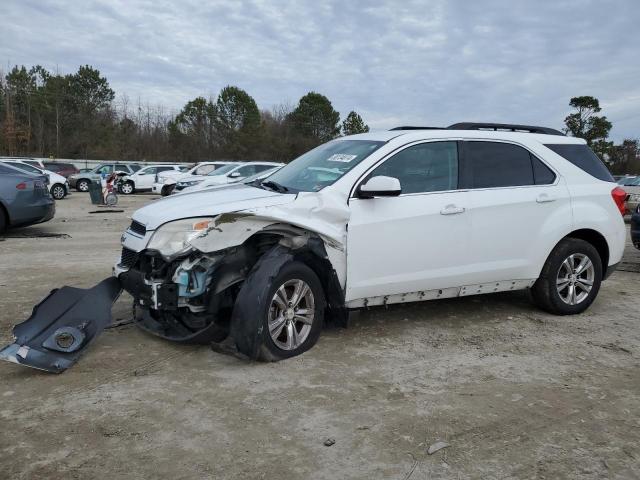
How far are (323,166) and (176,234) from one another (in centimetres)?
150

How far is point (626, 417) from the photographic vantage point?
3467 millimetres

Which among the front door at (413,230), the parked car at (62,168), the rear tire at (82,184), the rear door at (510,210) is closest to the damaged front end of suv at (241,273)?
the front door at (413,230)

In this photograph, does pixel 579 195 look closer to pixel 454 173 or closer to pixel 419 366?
pixel 454 173

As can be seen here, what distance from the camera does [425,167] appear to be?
16.3ft

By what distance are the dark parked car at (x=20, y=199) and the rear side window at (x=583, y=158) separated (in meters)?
9.13

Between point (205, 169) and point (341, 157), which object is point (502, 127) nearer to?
point (341, 157)

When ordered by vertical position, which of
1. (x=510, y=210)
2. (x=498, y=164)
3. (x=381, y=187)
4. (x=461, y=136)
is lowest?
(x=510, y=210)

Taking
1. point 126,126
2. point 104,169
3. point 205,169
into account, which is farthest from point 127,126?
point 205,169

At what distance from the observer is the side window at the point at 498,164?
205 inches

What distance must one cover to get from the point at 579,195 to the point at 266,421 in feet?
13.2

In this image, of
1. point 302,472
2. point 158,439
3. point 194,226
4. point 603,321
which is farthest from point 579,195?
point 158,439

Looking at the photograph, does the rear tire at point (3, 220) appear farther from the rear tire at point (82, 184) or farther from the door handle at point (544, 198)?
the rear tire at point (82, 184)

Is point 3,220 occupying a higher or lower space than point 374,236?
lower

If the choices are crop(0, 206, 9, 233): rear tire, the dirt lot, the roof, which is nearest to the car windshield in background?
the roof
